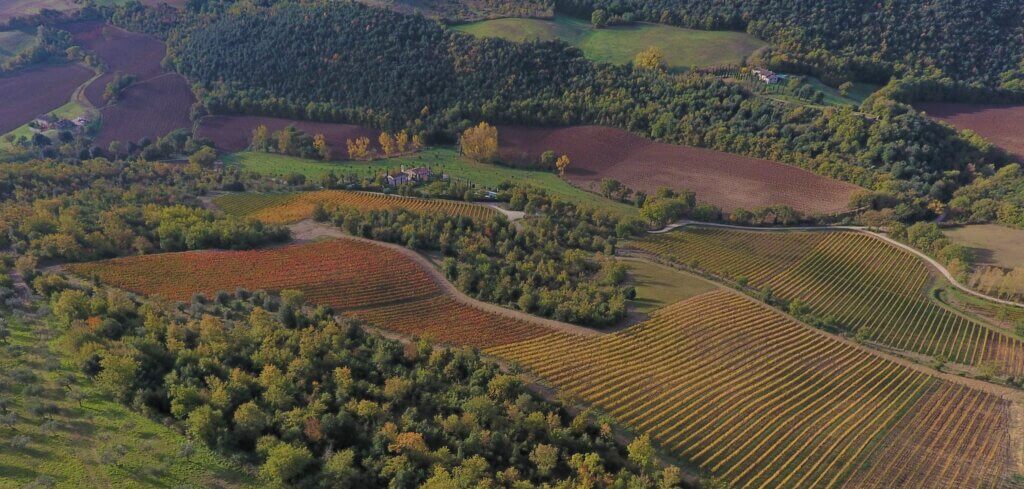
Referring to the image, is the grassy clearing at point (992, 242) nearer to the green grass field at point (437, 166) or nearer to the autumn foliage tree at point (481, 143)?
the green grass field at point (437, 166)

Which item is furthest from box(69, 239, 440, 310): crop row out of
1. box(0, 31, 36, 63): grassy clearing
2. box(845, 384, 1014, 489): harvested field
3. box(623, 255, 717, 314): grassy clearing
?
box(0, 31, 36, 63): grassy clearing

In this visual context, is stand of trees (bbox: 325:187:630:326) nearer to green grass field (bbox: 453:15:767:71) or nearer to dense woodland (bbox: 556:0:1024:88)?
green grass field (bbox: 453:15:767:71)

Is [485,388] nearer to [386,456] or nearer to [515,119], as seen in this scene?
[386,456]

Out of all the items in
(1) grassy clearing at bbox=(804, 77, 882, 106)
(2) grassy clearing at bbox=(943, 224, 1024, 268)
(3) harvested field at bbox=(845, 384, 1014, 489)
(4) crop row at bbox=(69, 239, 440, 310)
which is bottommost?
(3) harvested field at bbox=(845, 384, 1014, 489)

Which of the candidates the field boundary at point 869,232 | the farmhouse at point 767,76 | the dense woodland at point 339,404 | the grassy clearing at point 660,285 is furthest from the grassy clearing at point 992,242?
the dense woodland at point 339,404

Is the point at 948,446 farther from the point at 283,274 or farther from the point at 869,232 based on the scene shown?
the point at 283,274
